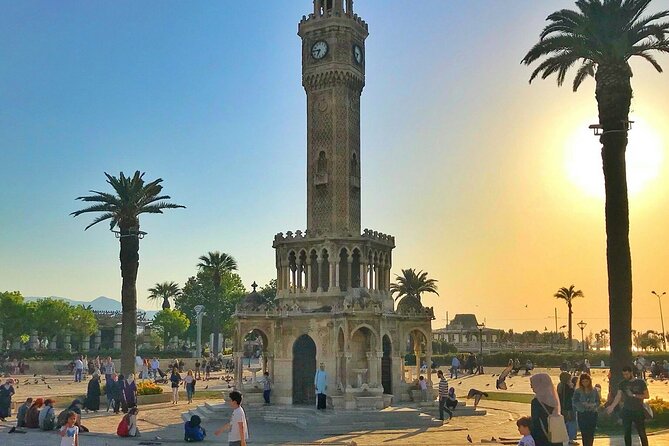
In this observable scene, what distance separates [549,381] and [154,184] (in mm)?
35075

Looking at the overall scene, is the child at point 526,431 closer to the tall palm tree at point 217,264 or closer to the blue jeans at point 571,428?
the blue jeans at point 571,428

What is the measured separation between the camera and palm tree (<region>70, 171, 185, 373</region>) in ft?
124

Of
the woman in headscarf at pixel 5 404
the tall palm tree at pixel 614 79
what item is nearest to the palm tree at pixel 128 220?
the woman in headscarf at pixel 5 404

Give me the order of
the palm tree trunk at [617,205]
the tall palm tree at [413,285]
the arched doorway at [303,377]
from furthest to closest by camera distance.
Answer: the tall palm tree at [413,285] → the arched doorway at [303,377] → the palm tree trunk at [617,205]

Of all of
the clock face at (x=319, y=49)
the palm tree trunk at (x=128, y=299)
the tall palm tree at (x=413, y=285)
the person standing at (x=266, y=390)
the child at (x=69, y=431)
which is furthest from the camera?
the tall palm tree at (x=413, y=285)

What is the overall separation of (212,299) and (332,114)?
54659mm

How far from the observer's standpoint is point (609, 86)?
87.4 ft

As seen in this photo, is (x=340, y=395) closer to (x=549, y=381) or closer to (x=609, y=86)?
(x=609, y=86)

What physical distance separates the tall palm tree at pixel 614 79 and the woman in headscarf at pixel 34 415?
2036 centimetres

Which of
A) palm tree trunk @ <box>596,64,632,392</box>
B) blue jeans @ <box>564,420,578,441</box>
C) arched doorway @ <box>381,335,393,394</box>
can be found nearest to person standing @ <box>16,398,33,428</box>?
arched doorway @ <box>381,335,393,394</box>

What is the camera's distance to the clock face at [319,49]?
35034mm

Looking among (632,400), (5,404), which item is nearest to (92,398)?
(5,404)

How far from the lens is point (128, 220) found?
1563 inches

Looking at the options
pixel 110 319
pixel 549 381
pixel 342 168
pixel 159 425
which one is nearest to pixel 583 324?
pixel 110 319
